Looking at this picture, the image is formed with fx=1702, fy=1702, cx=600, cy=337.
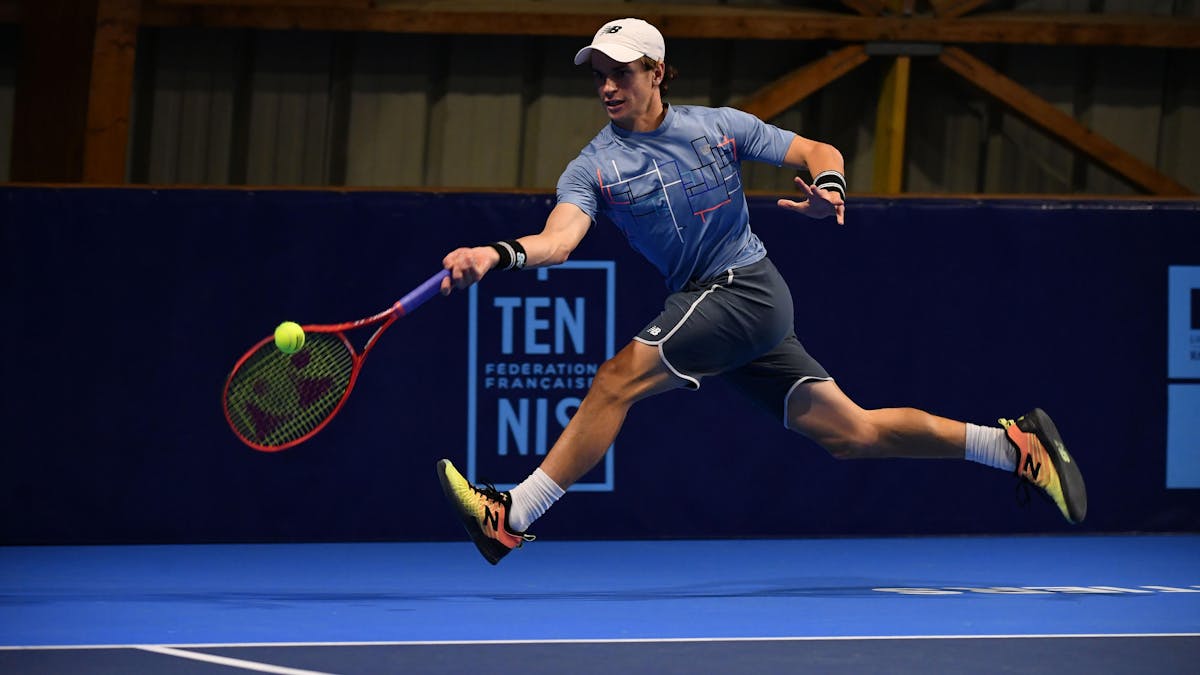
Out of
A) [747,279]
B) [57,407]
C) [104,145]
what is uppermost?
[104,145]

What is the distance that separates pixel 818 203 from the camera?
5035 millimetres

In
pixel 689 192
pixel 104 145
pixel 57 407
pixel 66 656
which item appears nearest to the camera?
pixel 66 656

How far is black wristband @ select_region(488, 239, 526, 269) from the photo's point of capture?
15.2 feet

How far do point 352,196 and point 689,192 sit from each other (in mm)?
2166

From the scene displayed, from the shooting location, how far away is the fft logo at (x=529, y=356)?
22.9 feet

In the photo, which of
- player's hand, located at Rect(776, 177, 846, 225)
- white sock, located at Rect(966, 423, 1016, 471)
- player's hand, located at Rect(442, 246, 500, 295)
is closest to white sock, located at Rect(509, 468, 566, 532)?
player's hand, located at Rect(442, 246, 500, 295)

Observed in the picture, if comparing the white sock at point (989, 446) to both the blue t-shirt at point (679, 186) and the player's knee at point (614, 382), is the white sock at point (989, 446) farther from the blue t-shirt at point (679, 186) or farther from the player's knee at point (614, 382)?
the player's knee at point (614, 382)

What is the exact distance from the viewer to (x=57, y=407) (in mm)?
6902

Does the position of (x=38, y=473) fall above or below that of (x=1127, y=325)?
below

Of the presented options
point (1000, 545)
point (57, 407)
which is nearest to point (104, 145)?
point (57, 407)

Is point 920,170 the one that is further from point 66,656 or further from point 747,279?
point 66,656

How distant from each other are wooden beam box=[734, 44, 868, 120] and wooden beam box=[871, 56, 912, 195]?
24 cm

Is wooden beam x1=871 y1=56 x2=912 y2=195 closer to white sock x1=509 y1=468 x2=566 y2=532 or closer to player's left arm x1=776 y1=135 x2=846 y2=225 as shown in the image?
player's left arm x1=776 y1=135 x2=846 y2=225

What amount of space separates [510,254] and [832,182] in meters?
1.04
